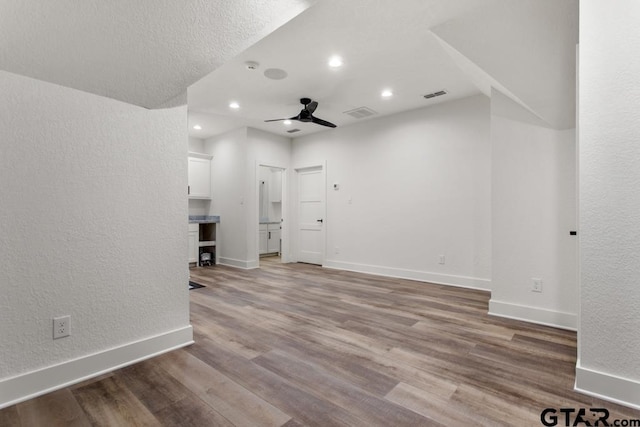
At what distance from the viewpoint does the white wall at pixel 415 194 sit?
4195 mm

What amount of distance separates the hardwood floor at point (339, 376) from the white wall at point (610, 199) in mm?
211

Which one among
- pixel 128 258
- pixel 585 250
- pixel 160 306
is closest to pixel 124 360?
pixel 160 306

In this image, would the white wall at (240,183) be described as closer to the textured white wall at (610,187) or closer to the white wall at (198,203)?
the white wall at (198,203)

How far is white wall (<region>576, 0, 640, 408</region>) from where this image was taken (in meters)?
1.62

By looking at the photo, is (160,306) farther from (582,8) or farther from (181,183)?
(582,8)

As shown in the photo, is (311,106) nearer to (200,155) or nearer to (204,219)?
(200,155)

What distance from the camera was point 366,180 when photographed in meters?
5.32

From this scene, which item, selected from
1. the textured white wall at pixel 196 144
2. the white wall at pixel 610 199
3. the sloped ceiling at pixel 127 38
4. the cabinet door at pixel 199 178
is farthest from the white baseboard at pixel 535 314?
the textured white wall at pixel 196 144

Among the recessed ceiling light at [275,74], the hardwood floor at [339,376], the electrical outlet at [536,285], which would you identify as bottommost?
the hardwood floor at [339,376]

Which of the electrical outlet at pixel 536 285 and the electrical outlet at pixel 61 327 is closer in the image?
the electrical outlet at pixel 61 327

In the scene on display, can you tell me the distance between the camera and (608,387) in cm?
167

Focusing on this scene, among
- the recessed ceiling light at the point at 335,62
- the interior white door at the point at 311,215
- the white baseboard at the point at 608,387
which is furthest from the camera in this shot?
the interior white door at the point at 311,215

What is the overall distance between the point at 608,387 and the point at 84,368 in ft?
9.87

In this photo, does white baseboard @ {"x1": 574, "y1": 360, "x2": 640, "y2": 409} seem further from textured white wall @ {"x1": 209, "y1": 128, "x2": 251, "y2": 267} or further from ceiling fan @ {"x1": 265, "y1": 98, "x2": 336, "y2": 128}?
textured white wall @ {"x1": 209, "y1": 128, "x2": 251, "y2": 267}
